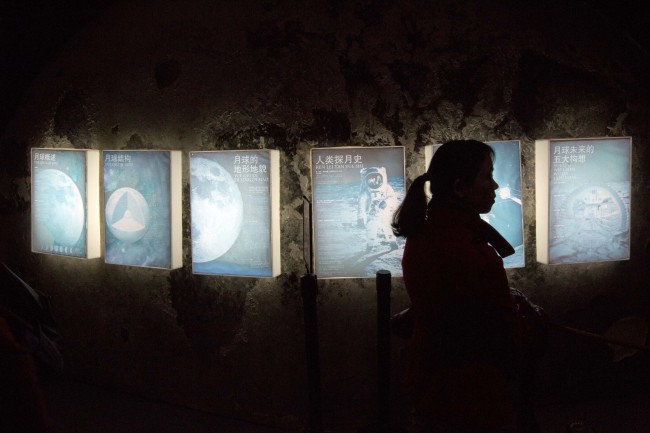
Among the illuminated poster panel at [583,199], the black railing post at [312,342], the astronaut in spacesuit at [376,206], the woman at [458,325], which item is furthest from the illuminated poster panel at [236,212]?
the illuminated poster panel at [583,199]

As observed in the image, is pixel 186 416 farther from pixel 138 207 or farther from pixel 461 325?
pixel 461 325

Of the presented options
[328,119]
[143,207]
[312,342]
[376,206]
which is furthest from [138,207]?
[376,206]

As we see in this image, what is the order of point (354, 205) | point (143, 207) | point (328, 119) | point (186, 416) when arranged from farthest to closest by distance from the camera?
point (186, 416)
point (143, 207)
point (328, 119)
point (354, 205)

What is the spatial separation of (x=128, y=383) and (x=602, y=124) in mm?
4735

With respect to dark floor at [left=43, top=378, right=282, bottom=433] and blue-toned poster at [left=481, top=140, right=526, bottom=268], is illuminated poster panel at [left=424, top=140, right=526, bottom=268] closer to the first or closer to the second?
blue-toned poster at [left=481, top=140, right=526, bottom=268]

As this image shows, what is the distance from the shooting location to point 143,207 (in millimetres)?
3750

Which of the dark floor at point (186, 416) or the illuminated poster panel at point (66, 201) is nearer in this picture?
the dark floor at point (186, 416)

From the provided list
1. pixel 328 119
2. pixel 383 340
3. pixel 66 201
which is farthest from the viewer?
pixel 66 201

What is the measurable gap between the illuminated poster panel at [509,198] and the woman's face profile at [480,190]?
4.89 ft

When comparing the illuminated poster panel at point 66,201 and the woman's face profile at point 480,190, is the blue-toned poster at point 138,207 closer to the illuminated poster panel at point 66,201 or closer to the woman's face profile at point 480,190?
the illuminated poster panel at point 66,201

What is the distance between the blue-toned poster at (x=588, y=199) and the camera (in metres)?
3.47

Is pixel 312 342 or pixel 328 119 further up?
pixel 328 119

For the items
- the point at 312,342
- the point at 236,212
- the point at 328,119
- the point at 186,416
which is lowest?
the point at 186,416

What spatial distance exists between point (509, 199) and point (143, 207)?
2.87 metres
